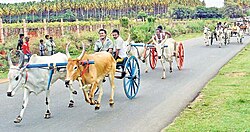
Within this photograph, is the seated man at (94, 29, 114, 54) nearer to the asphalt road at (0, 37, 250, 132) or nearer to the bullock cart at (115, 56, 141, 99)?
the bullock cart at (115, 56, 141, 99)

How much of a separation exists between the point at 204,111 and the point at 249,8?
10834cm

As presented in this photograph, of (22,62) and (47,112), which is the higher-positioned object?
(22,62)

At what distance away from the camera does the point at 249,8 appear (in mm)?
111875

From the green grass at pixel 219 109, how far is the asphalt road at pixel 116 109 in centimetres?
35

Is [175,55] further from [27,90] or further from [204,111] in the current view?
[27,90]

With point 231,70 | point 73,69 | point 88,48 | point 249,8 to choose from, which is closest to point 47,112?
point 73,69

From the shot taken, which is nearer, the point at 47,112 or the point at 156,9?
the point at 47,112

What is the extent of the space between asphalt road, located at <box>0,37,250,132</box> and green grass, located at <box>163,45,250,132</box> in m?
0.35

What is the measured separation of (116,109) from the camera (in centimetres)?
1023

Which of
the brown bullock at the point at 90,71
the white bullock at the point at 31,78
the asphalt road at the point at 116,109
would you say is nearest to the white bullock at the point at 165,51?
the asphalt road at the point at 116,109

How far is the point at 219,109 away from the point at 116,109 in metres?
2.47

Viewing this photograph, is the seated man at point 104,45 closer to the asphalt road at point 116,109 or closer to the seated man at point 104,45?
the seated man at point 104,45


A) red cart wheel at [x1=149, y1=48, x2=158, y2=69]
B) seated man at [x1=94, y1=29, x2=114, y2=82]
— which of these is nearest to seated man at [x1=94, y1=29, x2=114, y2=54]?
seated man at [x1=94, y1=29, x2=114, y2=82]

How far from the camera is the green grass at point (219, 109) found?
26.8ft
